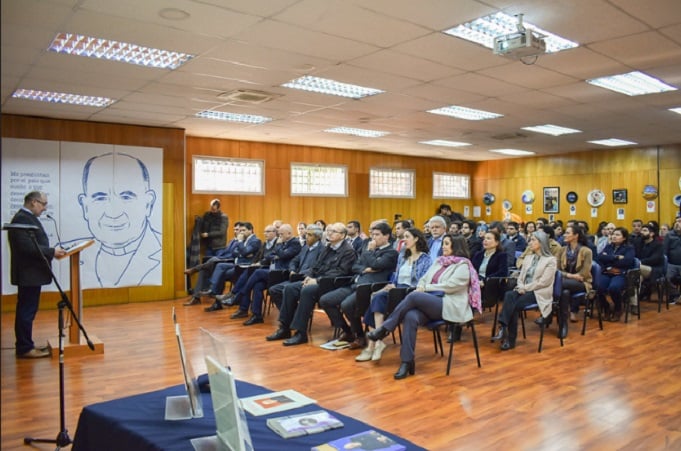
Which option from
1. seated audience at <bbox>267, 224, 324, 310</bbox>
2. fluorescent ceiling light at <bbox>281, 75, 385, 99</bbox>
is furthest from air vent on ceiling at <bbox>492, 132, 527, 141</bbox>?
seated audience at <bbox>267, 224, 324, 310</bbox>

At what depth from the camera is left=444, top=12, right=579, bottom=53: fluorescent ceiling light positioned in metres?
4.45

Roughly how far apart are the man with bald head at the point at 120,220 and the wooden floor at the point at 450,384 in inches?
79.7

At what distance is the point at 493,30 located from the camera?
469 cm

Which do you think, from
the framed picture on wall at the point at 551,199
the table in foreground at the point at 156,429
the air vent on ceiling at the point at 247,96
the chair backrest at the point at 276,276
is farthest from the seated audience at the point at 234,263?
the framed picture on wall at the point at 551,199

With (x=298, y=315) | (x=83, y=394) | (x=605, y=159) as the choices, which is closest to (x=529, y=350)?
(x=298, y=315)

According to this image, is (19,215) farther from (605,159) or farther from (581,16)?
(605,159)

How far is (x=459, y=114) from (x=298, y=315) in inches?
171

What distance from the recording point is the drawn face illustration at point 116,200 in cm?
859

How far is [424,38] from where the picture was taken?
15.6 ft

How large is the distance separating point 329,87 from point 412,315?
325 cm

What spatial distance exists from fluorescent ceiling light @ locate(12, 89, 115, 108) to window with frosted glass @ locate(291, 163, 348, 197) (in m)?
5.04

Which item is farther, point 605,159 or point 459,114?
point 605,159

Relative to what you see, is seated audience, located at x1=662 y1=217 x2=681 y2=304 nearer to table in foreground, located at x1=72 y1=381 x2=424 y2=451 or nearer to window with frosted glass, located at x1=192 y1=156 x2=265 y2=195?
window with frosted glass, located at x1=192 y1=156 x2=265 y2=195

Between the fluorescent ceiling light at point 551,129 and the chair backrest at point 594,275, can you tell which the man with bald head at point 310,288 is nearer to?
the chair backrest at point 594,275
